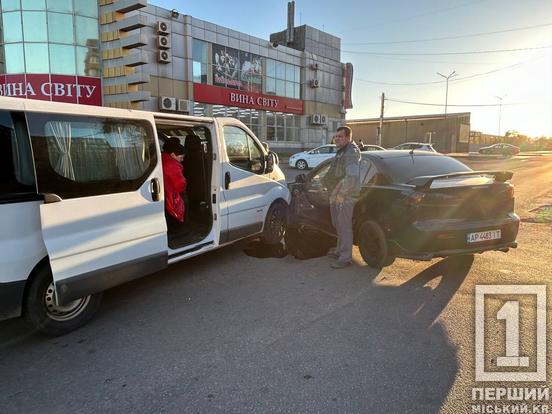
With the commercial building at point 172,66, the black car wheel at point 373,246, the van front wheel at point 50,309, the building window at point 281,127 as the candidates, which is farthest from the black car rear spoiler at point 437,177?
the building window at point 281,127

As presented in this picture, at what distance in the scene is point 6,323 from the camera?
4.00 metres

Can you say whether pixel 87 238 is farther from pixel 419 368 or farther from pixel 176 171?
pixel 419 368

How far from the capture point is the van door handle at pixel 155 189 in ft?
14.1

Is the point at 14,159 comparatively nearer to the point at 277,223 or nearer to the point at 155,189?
the point at 155,189

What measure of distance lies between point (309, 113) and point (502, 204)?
33.8 m

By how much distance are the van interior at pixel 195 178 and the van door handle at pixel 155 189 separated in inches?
42.0

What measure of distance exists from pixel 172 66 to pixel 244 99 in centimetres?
667

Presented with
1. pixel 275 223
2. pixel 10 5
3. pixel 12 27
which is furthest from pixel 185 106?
pixel 275 223

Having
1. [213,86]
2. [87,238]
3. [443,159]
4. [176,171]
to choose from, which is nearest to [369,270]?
[443,159]

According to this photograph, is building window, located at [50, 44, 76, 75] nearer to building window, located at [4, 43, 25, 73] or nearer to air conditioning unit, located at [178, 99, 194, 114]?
building window, located at [4, 43, 25, 73]

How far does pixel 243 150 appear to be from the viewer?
19.6 feet

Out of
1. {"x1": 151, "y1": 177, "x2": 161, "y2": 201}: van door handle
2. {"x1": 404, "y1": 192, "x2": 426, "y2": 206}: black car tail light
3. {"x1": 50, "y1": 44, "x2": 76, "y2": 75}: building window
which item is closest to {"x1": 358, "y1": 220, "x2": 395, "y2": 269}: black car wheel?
{"x1": 404, "y1": 192, "x2": 426, "y2": 206}: black car tail light

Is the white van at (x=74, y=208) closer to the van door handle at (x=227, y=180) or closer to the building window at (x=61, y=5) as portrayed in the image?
the van door handle at (x=227, y=180)

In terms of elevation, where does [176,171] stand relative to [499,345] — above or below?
above
